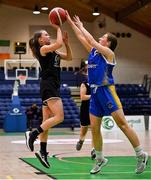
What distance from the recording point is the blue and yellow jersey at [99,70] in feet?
22.4

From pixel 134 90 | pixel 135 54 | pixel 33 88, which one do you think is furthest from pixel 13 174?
pixel 135 54

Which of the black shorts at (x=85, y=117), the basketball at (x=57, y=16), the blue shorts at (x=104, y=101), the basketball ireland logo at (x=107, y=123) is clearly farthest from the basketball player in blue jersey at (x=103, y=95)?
the basketball ireland logo at (x=107, y=123)

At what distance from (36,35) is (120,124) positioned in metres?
2.02

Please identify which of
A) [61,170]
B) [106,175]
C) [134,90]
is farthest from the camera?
[134,90]

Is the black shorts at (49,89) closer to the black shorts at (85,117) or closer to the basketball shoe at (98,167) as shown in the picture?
the basketball shoe at (98,167)

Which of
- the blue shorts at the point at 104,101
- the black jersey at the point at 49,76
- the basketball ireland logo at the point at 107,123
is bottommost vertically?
the basketball ireland logo at the point at 107,123

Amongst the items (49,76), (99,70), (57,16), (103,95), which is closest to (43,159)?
(49,76)

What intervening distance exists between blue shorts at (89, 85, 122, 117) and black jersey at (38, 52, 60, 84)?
0.76 metres

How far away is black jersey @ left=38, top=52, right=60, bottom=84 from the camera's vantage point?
24.2 feet

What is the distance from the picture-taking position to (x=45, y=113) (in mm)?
7652

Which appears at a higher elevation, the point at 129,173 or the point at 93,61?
the point at 93,61

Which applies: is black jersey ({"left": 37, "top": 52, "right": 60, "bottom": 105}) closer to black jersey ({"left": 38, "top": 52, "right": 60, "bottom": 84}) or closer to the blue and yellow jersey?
black jersey ({"left": 38, "top": 52, "right": 60, "bottom": 84})

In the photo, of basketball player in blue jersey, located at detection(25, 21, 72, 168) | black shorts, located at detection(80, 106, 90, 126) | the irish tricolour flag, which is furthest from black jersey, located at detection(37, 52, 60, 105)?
the irish tricolour flag

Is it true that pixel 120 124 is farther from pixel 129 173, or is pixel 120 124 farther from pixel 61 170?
pixel 61 170
